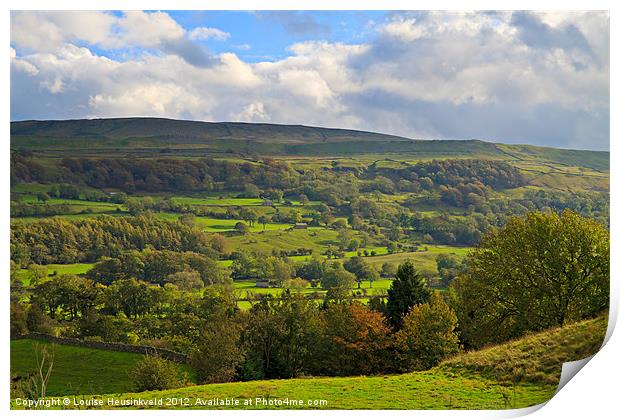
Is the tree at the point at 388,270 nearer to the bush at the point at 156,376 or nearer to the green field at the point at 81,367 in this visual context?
the bush at the point at 156,376

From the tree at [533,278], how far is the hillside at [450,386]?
112 centimetres

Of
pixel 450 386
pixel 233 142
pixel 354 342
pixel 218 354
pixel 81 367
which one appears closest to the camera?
pixel 450 386

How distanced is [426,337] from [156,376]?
4.58m

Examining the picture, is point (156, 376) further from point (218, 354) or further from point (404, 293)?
point (404, 293)

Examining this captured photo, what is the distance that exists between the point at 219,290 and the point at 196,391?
7.91 ft

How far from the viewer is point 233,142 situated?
11984mm

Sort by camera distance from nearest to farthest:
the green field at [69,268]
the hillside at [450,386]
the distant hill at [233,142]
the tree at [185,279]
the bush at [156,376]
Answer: the hillside at [450,386]
the bush at [156,376]
the distant hill at [233,142]
the green field at [69,268]
the tree at [185,279]

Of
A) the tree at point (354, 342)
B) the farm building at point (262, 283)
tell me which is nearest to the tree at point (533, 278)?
the tree at point (354, 342)

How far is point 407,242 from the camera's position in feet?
42.6

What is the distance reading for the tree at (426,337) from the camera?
11055 mm

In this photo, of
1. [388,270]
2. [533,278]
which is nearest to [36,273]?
[388,270]

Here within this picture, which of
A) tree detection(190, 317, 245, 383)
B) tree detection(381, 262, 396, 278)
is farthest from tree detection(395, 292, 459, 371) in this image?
tree detection(190, 317, 245, 383)

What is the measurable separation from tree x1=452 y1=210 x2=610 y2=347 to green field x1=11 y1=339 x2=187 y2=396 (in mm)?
6129
